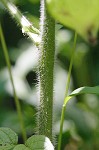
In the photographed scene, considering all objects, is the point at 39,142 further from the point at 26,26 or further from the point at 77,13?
the point at 77,13

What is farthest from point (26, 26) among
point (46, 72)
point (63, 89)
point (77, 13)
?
point (63, 89)

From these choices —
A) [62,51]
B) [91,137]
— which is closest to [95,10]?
[91,137]

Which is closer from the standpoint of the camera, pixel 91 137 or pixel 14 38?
pixel 91 137

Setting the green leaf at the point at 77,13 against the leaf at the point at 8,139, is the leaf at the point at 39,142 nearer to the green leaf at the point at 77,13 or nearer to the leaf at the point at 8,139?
the leaf at the point at 8,139

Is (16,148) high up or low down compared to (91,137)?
up

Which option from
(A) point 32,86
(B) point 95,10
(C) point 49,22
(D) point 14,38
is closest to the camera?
(B) point 95,10

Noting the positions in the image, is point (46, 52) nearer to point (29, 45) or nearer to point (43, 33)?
point (43, 33)
